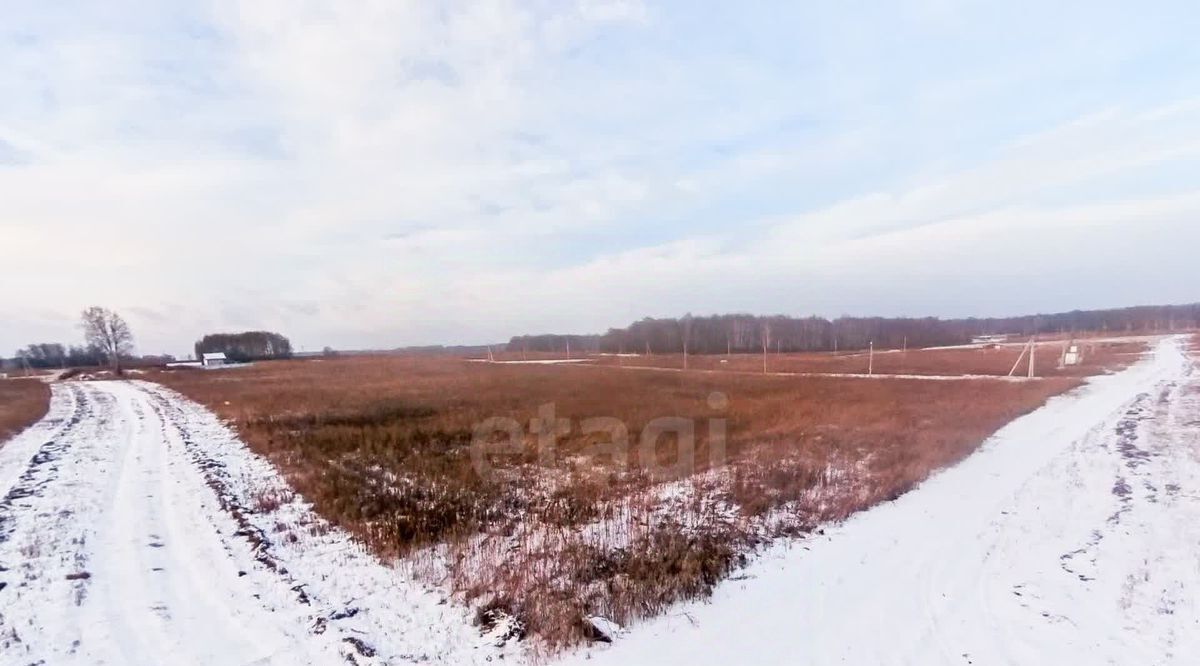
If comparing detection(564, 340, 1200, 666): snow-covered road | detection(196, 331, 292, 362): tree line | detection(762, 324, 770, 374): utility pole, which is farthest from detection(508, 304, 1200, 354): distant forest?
detection(564, 340, 1200, 666): snow-covered road

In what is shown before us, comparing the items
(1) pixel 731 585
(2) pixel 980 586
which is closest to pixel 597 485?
(1) pixel 731 585

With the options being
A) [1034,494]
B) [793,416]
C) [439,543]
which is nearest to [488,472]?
[439,543]

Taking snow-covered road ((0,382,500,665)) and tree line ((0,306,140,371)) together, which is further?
tree line ((0,306,140,371))

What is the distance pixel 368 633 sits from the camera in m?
5.11

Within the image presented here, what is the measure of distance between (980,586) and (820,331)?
129 metres

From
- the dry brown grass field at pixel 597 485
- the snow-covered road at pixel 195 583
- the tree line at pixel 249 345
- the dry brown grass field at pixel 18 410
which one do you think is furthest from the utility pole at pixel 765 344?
the tree line at pixel 249 345

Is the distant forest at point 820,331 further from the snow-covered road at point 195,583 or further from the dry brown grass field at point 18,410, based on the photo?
the snow-covered road at point 195,583

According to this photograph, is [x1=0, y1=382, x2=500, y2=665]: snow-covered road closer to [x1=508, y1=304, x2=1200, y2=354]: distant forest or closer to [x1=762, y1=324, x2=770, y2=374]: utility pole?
[x1=762, y1=324, x2=770, y2=374]: utility pole

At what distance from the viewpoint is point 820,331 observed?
12619 cm

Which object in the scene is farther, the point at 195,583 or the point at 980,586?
the point at 195,583

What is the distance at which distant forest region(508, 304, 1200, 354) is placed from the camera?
114625mm

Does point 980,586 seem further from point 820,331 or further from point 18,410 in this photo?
point 820,331

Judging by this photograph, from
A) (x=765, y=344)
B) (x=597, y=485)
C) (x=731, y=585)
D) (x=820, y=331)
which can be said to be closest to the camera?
(x=731, y=585)

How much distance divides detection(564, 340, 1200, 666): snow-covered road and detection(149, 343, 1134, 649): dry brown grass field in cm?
52
